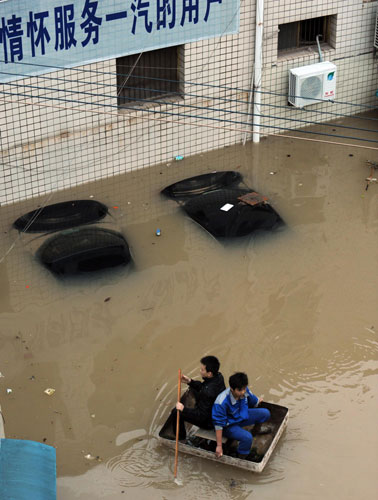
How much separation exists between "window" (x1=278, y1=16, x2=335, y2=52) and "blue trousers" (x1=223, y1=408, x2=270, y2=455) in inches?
282

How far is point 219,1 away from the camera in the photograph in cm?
1196

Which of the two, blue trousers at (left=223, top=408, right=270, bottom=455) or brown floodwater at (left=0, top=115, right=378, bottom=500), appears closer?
blue trousers at (left=223, top=408, right=270, bottom=455)

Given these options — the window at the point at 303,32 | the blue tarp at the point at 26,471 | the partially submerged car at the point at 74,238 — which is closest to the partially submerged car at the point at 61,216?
the partially submerged car at the point at 74,238

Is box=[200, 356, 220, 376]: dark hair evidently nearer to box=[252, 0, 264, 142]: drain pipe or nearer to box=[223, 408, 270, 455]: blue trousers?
box=[223, 408, 270, 455]: blue trousers

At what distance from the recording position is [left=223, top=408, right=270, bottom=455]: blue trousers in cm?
783

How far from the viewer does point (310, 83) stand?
1307cm

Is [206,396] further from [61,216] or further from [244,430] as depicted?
[61,216]

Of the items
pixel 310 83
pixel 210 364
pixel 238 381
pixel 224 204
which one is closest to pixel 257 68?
pixel 310 83

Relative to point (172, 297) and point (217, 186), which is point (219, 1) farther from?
point (172, 297)

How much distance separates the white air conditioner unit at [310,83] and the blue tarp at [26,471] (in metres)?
7.59

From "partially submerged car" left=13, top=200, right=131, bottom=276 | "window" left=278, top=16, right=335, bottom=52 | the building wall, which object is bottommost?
"partially submerged car" left=13, top=200, right=131, bottom=276

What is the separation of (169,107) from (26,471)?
678 cm

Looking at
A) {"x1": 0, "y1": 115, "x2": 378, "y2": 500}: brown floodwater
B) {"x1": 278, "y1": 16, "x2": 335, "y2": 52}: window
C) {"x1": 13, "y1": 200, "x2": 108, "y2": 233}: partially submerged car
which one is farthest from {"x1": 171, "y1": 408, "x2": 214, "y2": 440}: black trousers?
{"x1": 278, "y1": 16, "x2": 335, "y2": 52}: window

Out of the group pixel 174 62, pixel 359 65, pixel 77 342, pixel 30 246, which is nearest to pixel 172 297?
pixel 77 342
